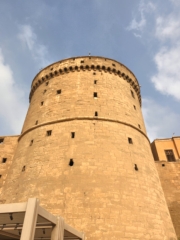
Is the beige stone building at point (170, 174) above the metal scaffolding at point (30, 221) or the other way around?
above

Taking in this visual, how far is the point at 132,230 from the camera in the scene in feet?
30.9

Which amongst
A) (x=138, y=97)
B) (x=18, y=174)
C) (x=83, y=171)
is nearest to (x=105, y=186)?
(x=83, y=171)

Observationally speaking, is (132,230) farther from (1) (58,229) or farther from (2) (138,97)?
(2) (138,97)

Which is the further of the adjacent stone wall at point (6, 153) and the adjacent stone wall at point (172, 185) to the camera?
the adjacent stone wall at point (6, 153)

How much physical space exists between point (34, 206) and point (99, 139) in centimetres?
695

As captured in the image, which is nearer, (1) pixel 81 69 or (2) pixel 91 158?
(2) pixel 91 158

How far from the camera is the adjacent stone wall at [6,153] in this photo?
49.1ft

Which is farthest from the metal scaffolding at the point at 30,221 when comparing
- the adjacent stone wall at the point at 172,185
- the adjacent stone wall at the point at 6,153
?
the adjacent stone wall at the point at 172,185

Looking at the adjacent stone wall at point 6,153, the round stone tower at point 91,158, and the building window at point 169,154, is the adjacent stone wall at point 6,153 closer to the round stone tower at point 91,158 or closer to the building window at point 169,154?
the round stone tower at point 91,158

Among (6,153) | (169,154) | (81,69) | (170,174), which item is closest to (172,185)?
(170,174)

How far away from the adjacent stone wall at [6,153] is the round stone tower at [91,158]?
1.99 metres

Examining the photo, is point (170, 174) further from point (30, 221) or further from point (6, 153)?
point (30, 221)

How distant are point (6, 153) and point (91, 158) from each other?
786cm

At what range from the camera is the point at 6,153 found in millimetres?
16047
